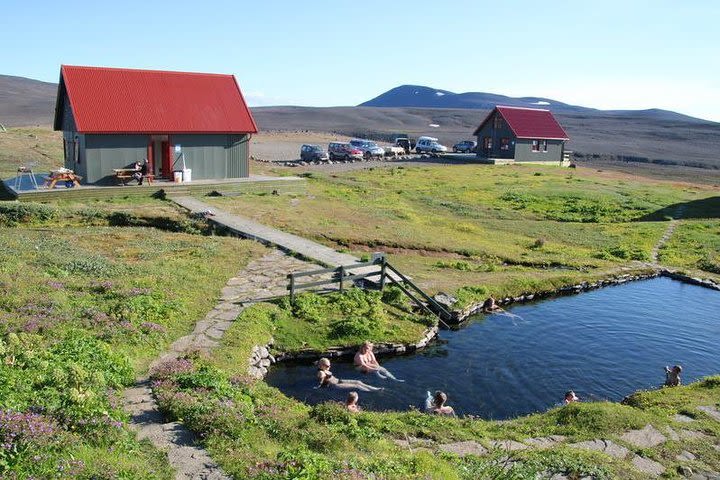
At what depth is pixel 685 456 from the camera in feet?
37.3

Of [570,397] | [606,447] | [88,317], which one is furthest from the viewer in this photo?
[88,317]

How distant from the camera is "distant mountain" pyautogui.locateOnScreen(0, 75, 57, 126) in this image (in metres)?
107

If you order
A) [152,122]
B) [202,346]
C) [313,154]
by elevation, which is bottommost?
[202,346]

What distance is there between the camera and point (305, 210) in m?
33.5

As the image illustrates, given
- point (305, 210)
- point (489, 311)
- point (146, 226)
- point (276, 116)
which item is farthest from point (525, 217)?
point (276, 116)

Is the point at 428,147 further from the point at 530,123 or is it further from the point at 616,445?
the point at 616,445

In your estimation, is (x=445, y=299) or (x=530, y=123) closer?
(x=445, y=299)

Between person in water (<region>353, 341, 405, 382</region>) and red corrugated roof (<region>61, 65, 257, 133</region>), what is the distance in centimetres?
2347

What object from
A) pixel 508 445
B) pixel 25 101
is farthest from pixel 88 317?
pixel 25 101

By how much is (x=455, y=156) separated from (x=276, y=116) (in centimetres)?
10887

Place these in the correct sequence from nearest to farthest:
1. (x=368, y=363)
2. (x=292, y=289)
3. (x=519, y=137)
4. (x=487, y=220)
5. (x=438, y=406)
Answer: (x=438, y=406)
(x=368, y=363)
(x=292, y=289)
(x=487, y=220)
(x=519, y=137)

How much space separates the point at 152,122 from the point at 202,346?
23.8m

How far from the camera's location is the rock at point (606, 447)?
11242 mm

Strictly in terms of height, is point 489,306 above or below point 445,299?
below
